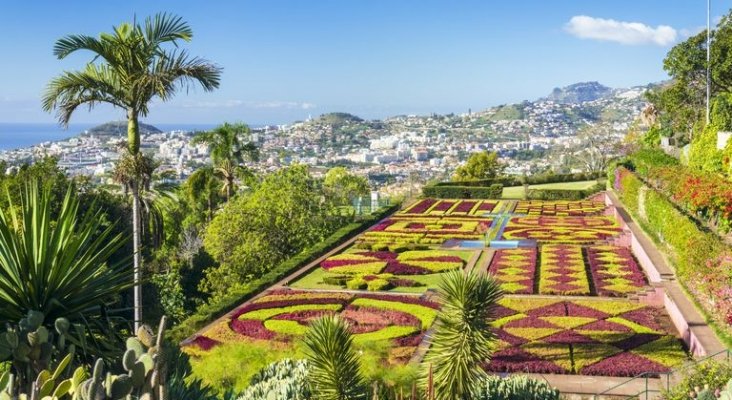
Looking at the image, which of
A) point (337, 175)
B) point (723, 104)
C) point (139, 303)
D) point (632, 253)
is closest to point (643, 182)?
point (723, 104)

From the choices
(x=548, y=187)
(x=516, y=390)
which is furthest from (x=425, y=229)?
(x=516, y=390)

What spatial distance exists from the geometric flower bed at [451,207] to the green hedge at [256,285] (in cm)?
621

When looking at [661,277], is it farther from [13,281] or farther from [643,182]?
[13,281]

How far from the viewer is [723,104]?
1245 inches

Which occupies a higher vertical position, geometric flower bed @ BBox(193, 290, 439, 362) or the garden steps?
the garden steps

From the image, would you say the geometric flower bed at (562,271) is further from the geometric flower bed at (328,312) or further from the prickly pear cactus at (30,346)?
the prickly pear cactus at (30,346)

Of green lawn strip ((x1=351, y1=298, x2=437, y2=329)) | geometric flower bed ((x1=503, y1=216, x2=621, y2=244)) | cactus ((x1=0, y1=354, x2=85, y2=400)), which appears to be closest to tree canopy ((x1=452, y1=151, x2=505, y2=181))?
geometric flower bed ((x1=503, y1=216, x2=621, y2=244))

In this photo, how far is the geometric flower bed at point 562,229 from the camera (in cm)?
2998

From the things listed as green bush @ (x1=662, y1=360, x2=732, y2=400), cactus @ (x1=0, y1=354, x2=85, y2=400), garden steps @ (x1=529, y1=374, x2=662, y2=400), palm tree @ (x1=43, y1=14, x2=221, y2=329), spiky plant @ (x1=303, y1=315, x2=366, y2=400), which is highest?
palm tree @ (x1=43, y1=14, x2=221, y2=329)

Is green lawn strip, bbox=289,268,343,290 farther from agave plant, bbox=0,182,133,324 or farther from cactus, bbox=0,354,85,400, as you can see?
cactus, bbox=0,354,85,400

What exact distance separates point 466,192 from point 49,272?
4293 cm

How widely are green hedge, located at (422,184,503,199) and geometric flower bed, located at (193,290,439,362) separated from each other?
29.4 m

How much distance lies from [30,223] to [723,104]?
102ft

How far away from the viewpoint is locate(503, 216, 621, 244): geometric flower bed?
2998 centimetres
